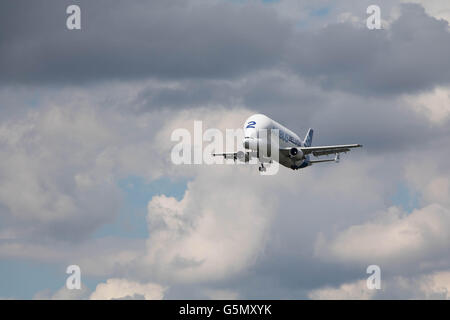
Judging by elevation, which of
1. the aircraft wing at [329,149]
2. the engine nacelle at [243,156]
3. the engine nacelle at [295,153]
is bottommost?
the engine nacelle at [243,156]

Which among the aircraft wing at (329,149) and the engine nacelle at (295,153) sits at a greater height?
the aircraft wing at (329,149)

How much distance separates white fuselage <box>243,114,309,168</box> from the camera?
118125 millimetres

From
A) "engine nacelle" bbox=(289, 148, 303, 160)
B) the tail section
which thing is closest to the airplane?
"engine nacelle" bbox=(289, 148, 303, 160)

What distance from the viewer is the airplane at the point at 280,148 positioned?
4670 inches

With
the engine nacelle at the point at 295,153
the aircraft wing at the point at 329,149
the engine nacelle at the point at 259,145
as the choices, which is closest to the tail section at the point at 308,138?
the aircraft wing at the point at 329,149

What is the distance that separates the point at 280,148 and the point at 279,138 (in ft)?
5.26

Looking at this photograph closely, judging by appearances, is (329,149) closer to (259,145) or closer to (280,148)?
(280,148)

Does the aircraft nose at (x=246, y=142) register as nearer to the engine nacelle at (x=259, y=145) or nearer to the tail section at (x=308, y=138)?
the engine nacelle at (x=259, y=145)

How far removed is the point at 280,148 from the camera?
126m
